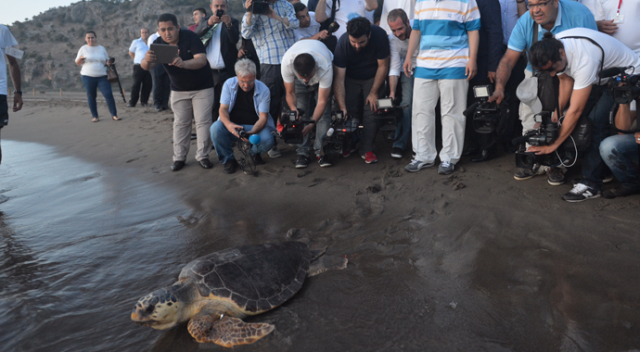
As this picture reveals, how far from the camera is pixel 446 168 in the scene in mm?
4250

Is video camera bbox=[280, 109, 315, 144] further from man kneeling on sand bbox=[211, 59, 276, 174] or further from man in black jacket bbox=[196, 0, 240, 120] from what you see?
man in black jacket bbox=[196, 0, 240, 120]

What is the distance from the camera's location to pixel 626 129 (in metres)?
3.24

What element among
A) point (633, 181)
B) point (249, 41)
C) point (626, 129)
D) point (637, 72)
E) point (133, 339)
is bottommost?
point (133, 339)

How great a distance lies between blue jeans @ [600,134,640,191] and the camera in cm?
324

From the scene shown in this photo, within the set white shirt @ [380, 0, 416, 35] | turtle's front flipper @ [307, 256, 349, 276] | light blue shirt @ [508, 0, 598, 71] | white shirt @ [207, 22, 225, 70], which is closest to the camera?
turtle's front flipper @ [307, 256, 349, 276]

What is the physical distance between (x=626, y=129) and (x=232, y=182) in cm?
366

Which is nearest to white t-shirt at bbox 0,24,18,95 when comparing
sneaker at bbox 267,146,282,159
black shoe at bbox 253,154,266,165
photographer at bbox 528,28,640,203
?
black shoe at bbox 253,154,266,165

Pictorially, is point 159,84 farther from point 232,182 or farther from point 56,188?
point 232,182

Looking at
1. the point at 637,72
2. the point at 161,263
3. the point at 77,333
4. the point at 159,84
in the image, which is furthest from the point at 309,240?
the point at 159,84

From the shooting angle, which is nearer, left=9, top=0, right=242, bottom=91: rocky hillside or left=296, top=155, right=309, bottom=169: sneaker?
left=296, top=155, right=309, bottom=169: sneaker

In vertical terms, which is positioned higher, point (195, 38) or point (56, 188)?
point (195, 38)

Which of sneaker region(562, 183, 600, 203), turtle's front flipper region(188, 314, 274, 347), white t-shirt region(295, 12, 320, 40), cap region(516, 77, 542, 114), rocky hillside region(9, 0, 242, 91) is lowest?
turtle's front flipper region(188, 314, 274, 347)

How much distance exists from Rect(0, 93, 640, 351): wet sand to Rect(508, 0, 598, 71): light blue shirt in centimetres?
124

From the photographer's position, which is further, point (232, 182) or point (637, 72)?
point (232, 182)
